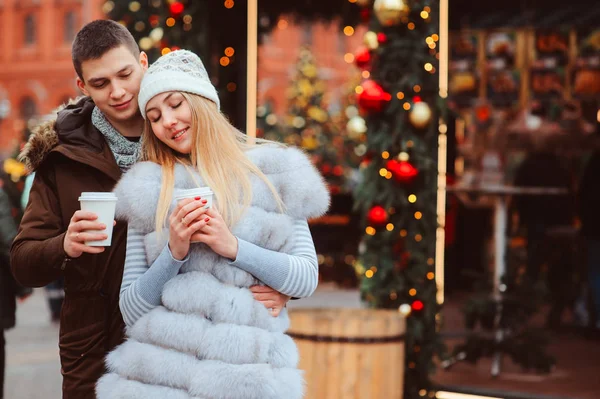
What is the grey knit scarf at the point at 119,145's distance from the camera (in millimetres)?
2715

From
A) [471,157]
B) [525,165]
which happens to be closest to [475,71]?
[471,157]

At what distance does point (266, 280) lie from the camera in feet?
7.86

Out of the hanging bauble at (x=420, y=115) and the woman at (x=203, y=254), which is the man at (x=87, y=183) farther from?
the hanging bauble at (x=420, y=115)

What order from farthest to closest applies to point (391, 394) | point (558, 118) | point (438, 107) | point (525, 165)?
point (558, 118) → point (525, 165) → point (438, 107) → point (391, 394)

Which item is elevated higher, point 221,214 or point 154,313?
point 221,214

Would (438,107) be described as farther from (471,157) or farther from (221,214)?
(471,157)

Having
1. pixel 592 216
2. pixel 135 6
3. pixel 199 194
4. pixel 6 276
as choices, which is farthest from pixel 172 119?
pixel 592 216

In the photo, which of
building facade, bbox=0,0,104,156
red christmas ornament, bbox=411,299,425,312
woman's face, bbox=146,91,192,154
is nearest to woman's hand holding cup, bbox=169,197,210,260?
woman's face, bbox=146,91,192,154

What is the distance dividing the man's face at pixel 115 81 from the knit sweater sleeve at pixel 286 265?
61cm

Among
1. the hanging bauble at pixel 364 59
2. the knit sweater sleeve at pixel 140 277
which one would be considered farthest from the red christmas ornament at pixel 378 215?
the knit sweater sleeve at pixel 140 277

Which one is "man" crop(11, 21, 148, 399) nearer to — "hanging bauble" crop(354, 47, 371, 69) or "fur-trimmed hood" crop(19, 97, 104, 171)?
"fur-trimmed hood" crop(19, 97, 104, 171)

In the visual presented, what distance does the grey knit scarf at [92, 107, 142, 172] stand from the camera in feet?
8.91

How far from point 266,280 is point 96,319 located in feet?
2.06

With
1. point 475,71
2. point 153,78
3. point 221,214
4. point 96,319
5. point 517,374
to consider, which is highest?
point 475,71
